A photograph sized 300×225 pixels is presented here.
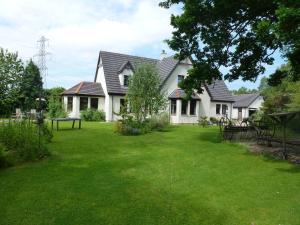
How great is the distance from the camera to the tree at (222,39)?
487 inches

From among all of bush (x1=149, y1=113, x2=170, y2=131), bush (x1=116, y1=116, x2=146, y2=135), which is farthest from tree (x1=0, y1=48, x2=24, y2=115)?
bush (x1=149, y1=113, x2=170, y2=131)

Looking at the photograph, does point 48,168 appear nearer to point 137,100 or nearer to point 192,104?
point 137,100

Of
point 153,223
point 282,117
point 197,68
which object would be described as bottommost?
point 153,223

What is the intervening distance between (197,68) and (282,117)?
4893 millimetres

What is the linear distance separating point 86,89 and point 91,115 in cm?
306

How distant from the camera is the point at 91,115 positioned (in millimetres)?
30391

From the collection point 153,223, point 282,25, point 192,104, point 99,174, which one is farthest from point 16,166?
point 192,104

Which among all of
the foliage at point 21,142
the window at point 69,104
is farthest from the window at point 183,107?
the foliage at point 21,142

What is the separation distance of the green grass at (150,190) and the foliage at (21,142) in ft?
1.65

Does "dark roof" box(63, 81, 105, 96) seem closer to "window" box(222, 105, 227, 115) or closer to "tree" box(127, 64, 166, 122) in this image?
"tree" box(127, 64, 166, 122)

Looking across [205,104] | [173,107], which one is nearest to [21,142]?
[173,107]

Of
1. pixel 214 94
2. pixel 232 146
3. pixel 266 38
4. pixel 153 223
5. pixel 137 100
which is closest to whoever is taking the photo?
pixel 153 223

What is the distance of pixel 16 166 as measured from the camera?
8.60 meters

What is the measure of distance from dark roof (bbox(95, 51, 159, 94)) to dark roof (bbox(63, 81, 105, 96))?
1809 millimetres
